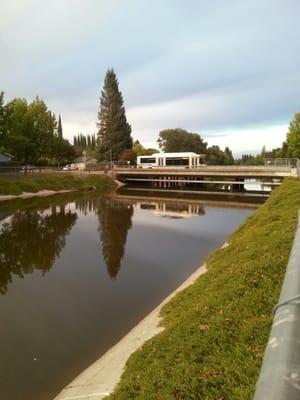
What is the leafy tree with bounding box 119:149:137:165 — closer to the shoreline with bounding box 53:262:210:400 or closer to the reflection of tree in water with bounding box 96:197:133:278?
the reflection of tree in water with bounding box 96:197:133:278

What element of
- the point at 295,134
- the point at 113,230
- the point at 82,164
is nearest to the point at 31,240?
the point at 113,230

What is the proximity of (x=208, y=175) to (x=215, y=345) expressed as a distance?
6001cm

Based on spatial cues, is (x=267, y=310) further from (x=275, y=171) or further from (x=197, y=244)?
(x=275, y=171)

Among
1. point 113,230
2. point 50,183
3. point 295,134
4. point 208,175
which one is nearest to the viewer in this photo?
point 113,230

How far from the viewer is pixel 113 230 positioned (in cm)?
2888

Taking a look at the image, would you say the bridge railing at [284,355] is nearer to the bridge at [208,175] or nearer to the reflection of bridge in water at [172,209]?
the reflection of bridge in water at [172,209]

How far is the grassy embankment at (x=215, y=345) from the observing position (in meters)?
5.39

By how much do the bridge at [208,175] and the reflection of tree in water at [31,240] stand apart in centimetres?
3030

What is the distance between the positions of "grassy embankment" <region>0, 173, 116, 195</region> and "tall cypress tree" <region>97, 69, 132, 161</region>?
21.7 m

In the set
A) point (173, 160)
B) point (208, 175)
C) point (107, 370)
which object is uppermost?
point (173, 160)

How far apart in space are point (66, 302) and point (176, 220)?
2207cm

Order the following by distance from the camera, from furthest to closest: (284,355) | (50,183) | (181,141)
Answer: (181,141) < (50,183) < (284,355)

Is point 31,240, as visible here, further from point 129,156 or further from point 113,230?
point 129,156

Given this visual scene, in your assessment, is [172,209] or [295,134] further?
[295,134]
